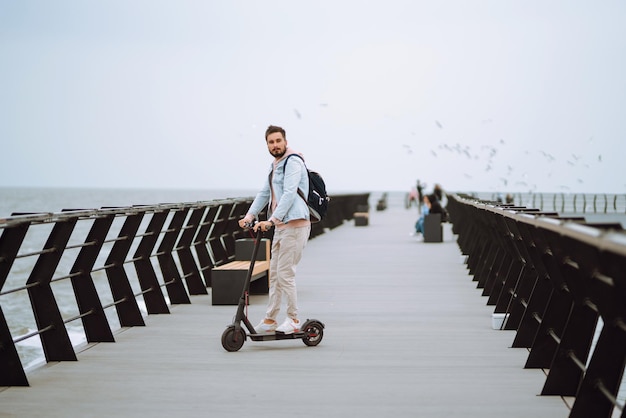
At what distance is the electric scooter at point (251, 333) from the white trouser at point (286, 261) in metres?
0.20

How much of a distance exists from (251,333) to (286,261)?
65 centimetres

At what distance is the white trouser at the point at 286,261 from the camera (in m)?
7.63

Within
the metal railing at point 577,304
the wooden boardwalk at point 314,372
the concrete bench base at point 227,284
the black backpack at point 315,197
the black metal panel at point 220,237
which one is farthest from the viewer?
the black metal panel at point 220,237

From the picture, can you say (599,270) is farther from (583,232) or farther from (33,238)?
(33,238)

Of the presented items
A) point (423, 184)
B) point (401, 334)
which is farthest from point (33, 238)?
point (401, 334)

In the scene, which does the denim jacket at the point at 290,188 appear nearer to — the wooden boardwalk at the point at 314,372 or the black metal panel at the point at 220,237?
the wooden boardwalk at the point at 314,372

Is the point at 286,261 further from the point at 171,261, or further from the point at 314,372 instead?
the point at 171,261

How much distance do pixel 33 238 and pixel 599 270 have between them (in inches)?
3407

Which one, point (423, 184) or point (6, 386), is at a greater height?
point (6, 386)

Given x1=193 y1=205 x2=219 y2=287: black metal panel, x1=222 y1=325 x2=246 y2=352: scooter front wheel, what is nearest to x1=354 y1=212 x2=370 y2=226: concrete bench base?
x1=193 y1=205 x2=219 y2=287: black metal panel

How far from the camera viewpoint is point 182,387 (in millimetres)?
6172

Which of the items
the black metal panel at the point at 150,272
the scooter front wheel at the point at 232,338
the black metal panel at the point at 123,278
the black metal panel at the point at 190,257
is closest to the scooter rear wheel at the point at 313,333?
the scooter front wheel at the point at 232,338

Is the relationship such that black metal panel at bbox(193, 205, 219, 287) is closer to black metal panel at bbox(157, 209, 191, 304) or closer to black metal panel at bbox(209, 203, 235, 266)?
black metal panel at bbox(209, 203, 235, 266)

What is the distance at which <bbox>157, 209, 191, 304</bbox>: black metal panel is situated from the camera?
35.7 feet
